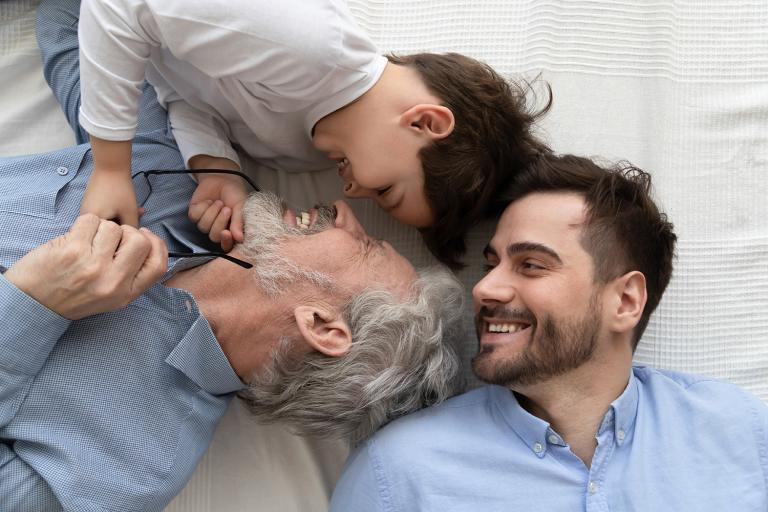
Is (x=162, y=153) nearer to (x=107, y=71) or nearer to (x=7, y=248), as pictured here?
(x=107, y=71)

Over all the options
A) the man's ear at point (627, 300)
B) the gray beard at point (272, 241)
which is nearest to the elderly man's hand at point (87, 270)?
the gray beard at point (272, 241)

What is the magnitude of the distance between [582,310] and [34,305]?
3.50 ft

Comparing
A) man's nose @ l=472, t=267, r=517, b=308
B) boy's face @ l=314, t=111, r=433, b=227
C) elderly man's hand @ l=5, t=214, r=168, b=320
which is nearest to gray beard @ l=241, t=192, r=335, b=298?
boy's face @ l=314, t=111, r=433, b=227

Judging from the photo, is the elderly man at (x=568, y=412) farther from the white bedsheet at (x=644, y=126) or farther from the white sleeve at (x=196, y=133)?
the white sleeve at (x=196, y=133)

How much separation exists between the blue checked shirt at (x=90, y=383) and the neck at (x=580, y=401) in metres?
0.66

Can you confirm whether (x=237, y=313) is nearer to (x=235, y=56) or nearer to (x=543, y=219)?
(x=235, y=56)

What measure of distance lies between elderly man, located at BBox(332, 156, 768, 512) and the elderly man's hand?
60 cm

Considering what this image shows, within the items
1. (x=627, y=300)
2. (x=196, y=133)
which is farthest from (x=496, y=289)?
(x=196, y=133)

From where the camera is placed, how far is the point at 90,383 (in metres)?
1.58

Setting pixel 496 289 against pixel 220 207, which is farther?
pixel 220 207

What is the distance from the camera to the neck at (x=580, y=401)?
166 centimetres

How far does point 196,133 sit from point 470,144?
646 mm

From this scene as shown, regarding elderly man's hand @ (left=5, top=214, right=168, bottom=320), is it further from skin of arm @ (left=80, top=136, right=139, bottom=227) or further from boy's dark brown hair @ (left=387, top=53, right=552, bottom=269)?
boy's dark brown hair @ (left=387, top=53, right=552, bottom=269)

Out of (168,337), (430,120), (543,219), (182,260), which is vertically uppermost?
(430,120)
